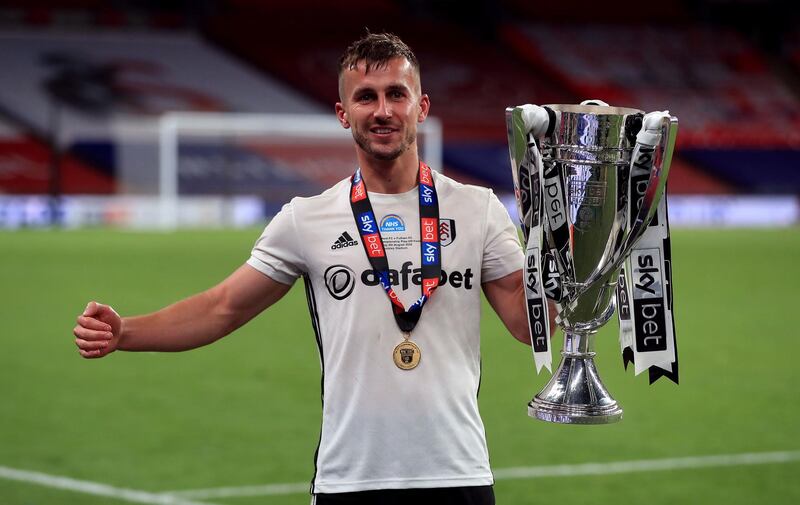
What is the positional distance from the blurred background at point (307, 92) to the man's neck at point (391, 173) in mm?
23304

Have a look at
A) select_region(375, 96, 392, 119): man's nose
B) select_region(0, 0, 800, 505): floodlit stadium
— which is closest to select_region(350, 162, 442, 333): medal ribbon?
select_region(375, 96, 392, 119): man's nose

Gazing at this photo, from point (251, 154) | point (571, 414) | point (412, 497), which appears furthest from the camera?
point (251, 154)

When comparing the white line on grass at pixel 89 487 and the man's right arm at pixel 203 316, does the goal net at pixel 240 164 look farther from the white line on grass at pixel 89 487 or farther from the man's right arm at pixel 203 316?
the man's right arm at pixel 203 316

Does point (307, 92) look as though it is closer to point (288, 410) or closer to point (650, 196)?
point (288, 410)

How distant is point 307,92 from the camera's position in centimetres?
3191

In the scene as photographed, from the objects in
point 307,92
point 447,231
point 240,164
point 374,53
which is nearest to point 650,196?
point 447,231

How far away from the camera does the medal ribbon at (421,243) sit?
2.57 metres

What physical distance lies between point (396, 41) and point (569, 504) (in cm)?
295

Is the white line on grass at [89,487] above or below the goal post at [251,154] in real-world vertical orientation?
below

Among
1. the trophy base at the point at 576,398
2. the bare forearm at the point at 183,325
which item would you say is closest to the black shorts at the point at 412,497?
the trophy base at the point at 576,398

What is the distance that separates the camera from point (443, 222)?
2.64m

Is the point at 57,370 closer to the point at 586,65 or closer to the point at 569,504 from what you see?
the point at 569,504

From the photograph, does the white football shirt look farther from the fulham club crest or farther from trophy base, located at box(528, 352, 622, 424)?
trophy base, located at box(528, 352, 622, 424)

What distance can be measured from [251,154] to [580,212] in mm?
25881
